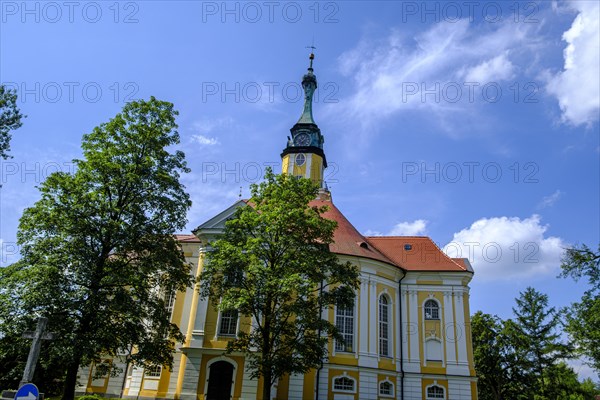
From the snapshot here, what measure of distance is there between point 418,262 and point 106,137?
22246 millimetres

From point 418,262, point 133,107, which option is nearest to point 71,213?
point 133,107

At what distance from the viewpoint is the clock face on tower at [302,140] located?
39031 millimetres

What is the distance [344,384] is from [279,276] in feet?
35.4

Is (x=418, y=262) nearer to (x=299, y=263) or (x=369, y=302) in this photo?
(x=369, y=302)

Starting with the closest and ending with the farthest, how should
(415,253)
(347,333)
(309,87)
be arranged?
(347,333) < (415,253) < (309,87)

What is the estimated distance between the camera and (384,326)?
28672 millimetres

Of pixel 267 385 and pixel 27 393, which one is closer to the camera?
pixel 27 393

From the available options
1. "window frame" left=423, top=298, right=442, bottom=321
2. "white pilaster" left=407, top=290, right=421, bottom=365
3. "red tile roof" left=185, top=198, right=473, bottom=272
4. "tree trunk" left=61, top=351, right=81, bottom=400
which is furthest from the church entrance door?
"window frame" left=423, top=298, right=442, bottom=321

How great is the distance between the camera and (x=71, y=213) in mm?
16688

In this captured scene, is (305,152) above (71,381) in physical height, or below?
above

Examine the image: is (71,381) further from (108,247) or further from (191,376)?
(191,376)

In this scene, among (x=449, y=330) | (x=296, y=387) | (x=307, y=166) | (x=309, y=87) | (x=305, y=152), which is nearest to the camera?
(x=296, y=387)

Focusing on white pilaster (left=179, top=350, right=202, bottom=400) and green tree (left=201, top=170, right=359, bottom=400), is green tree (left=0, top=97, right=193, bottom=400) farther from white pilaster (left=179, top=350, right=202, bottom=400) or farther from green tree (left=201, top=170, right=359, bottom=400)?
white pilaster (left=179, top=350, right=202, bottom=400)

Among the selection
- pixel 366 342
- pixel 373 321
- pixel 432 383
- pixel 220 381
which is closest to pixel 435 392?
pixel 432 383
